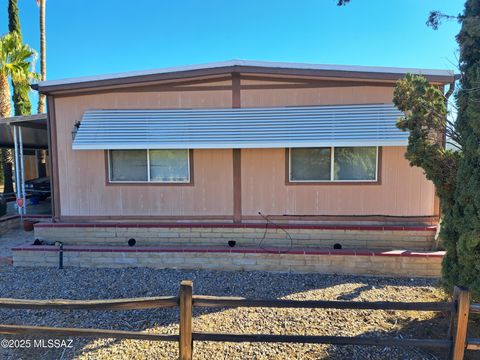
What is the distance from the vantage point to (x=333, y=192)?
19.6 feet

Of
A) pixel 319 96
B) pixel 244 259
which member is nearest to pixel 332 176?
pixel 319 96

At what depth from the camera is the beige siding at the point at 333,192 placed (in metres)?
5.80

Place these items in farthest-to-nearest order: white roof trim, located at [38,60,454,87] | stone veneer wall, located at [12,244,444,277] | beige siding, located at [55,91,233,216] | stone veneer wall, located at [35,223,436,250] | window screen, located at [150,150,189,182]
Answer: window screen, located at [150,150,189,182] < beige siding, located at [55,91,233,216] < stone veneer wall, located at [35,223,436,250] < white roof trim, located at [38,60,454,87] < stone veneer wall, located at [12,244,444,277]

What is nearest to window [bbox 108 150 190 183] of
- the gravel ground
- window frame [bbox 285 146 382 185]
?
the gravel ground

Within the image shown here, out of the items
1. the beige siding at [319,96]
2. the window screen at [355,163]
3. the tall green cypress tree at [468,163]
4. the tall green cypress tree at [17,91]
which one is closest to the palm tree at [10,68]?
the tall green cypress tree at [17,91]

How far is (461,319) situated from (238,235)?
4.14 m

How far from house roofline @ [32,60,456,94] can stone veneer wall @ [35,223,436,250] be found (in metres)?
2.92

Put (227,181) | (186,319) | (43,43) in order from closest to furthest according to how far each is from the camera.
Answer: (186,319) < (227,181) < (43,43)

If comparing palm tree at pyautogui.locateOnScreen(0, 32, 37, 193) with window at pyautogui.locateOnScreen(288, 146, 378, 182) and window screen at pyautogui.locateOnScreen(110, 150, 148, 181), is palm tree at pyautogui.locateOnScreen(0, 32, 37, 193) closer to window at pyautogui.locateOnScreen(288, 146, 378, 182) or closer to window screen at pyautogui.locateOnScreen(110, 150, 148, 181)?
window screen at pyautogui.locateOnScreen(110, 150, 148, 181)

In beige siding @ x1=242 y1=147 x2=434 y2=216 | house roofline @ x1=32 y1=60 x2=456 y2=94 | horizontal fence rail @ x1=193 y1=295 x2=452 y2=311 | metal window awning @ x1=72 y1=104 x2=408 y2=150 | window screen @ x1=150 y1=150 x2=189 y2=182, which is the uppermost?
house roofline @ x1=32 y1=60 x2=456 y2=94

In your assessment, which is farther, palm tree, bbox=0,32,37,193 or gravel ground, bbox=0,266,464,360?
palm tree, bbox=0,32,37,193

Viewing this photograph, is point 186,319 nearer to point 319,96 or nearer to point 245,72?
point 245,72

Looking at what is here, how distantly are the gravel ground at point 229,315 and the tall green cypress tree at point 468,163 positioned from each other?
85 centimetres

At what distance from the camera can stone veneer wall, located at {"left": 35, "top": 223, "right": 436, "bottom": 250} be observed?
5.63 meters
